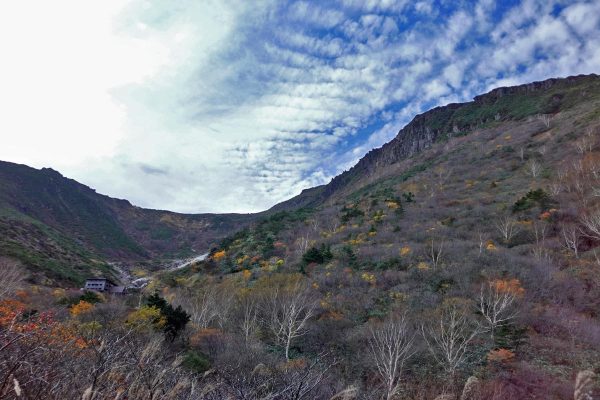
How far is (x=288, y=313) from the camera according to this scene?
23422mm

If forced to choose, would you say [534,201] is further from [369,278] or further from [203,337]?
[203,337]

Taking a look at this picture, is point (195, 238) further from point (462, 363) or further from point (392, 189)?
point (462, 363)

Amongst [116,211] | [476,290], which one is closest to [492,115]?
[476,290]

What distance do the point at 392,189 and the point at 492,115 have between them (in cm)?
5341

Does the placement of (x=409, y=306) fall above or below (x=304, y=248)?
below

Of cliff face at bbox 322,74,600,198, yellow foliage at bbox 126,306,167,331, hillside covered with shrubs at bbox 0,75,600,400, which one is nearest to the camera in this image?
hillside covered with shrubs at bbox 0,75,600,400

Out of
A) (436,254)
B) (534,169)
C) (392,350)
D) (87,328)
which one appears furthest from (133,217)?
(392,350)

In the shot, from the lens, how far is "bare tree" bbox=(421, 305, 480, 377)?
15.9 metres

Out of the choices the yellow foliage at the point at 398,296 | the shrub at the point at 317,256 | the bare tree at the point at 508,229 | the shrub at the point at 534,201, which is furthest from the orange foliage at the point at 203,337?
the shrub at the point at 534,201

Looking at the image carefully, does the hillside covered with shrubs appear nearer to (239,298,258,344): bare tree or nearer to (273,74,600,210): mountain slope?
(239,298,258,344): bare tree

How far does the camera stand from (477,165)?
62.0m

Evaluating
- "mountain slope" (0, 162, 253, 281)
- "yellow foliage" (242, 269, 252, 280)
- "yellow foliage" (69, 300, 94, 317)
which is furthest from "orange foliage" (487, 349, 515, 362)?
"mountain slope" (0, 162, 253, 281)

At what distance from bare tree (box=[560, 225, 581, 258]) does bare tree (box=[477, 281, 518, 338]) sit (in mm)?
10355

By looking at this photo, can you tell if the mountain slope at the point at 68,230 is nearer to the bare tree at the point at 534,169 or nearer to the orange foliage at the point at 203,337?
the orange foliage at the point at 203,337
